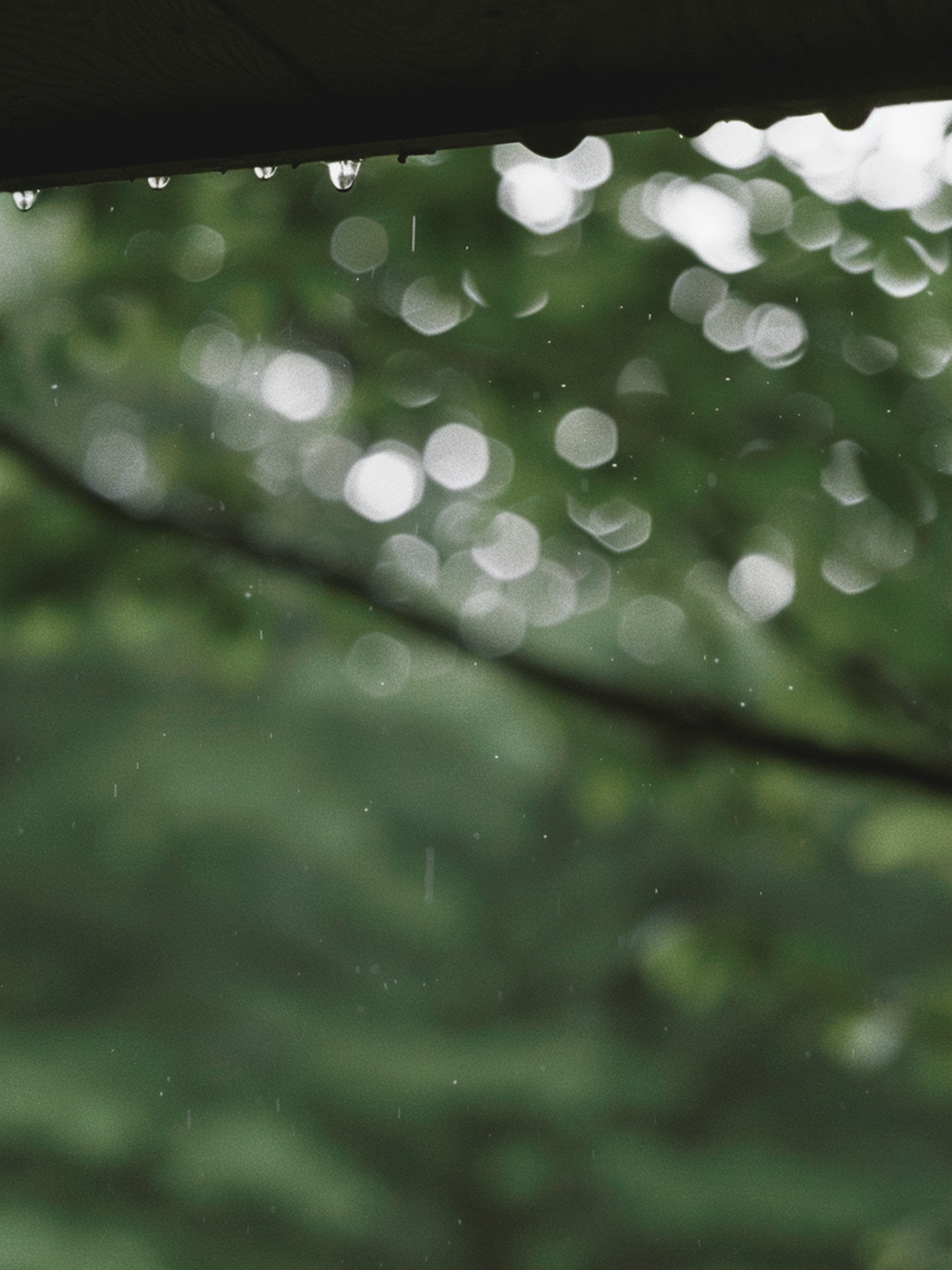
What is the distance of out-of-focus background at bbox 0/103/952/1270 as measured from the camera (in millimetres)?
2432

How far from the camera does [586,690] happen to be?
7.09ft

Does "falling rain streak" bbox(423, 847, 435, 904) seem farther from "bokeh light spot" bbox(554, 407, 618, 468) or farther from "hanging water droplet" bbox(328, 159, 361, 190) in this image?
"hanging water droplet" bbox(328, 159, 361, 190)

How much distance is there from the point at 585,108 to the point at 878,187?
7.65 ft

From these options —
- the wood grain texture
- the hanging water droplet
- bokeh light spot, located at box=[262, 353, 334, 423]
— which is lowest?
the wood grain texture

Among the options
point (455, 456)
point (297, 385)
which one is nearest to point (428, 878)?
point (455, 456)

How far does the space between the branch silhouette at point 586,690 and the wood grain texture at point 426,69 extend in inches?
56.4

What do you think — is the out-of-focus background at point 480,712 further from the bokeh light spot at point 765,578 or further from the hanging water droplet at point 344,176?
the hanging water droplet at point 344,176

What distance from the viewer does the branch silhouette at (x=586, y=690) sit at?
1990 mm

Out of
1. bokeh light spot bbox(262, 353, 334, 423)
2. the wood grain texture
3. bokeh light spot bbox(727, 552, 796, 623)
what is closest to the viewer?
the wood grain texture

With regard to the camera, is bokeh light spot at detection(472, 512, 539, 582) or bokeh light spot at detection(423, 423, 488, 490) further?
bokeh light spot at detection(423, 423, 488, 490)

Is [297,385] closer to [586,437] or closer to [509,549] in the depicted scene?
[509,549]

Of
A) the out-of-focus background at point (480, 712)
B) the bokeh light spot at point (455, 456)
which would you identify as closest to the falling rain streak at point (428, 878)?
the out-of-focus background at point (480, 712)

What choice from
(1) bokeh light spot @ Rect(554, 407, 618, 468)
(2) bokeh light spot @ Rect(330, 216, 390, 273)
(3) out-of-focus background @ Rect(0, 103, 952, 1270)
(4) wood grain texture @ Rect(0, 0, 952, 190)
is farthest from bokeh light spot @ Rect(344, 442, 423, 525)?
(4) wood grain texture @ Rect(0, 0, 952, 190)

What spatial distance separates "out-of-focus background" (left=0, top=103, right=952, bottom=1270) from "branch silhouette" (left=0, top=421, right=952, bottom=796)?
1 cm
